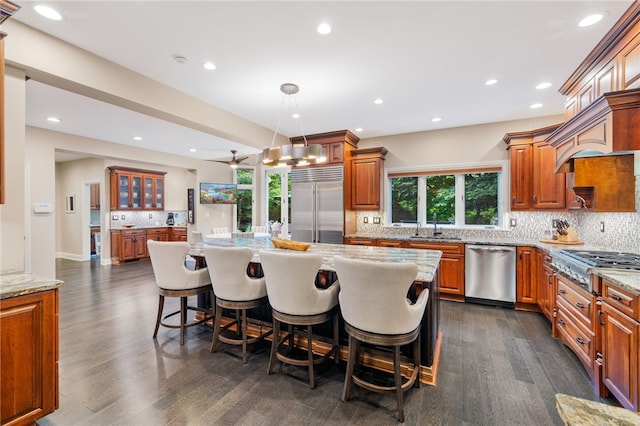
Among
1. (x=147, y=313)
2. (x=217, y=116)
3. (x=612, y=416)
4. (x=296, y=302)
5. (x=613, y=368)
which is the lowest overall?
(x=147, y=313)

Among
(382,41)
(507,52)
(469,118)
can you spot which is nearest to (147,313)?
(382,41)

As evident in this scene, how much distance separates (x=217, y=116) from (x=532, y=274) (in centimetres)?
485

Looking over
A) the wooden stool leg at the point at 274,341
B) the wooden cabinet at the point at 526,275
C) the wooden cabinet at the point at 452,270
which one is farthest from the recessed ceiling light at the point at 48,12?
the wooden cabinet at the point at 526,275

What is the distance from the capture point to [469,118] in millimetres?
4359

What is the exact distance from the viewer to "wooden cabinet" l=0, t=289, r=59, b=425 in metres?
1.56

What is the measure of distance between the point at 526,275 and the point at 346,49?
145 inches

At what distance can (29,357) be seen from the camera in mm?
1650

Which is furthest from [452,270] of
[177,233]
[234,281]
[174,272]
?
[177,233]

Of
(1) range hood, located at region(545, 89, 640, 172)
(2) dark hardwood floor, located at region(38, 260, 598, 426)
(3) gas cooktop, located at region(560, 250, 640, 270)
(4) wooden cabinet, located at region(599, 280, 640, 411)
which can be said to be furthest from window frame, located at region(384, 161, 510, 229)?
(4) wooden cabinet, located at region(599, 280, 640, 411)

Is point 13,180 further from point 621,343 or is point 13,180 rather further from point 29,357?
point 621,343

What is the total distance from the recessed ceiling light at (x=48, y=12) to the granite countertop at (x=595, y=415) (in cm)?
352

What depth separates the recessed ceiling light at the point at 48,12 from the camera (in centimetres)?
203

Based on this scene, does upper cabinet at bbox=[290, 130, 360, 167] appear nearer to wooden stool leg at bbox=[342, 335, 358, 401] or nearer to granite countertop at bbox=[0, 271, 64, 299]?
wooden stool leg at bbox=[342, 335, 358, 401]

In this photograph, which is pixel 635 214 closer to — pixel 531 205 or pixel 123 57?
pixel 531 205
